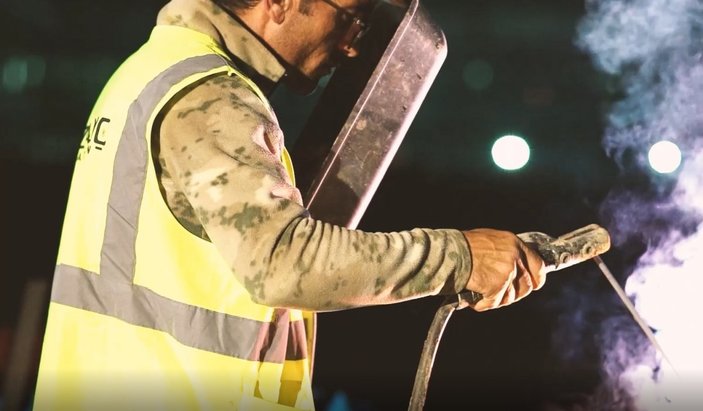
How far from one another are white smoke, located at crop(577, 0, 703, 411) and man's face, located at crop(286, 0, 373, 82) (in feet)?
4.03

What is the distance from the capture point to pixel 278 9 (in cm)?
182

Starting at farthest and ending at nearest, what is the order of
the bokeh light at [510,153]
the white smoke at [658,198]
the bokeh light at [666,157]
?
the bokeh light at [510,153] → the bokeh light at [666,157] → the white smoke at [658,198]

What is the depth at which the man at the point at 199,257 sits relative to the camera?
4.65 feet

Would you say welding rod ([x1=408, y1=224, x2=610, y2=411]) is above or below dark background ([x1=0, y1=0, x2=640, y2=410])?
below

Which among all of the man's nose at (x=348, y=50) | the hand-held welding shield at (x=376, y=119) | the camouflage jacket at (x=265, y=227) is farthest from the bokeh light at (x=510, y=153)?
the camouflage jacket at (x=265, y=227)

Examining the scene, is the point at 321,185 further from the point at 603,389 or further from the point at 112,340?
the point at 603,389

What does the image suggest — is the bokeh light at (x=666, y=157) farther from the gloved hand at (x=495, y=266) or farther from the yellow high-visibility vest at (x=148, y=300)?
the yellow high-visibility vest at (x=148, y=300)

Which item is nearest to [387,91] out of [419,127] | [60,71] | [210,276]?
[210,276]

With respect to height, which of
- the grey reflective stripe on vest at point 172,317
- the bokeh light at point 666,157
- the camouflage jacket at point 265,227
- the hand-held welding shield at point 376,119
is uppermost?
the bokeh light at point 666,157

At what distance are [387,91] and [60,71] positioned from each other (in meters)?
3.90

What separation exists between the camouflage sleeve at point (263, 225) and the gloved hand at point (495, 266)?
0.19ft

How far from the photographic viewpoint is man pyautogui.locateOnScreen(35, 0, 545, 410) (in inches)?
55.8

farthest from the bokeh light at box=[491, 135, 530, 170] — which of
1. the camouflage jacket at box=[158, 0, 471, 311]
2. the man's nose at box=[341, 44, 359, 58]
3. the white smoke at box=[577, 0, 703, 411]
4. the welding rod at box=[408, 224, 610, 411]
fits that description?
the camouflage jacket at box=[158, 0, 471, 311]

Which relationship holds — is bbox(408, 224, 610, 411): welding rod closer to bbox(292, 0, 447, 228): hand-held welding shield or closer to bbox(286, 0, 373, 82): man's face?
bbox(292, 0, 447, 228): hand-held welding shield
